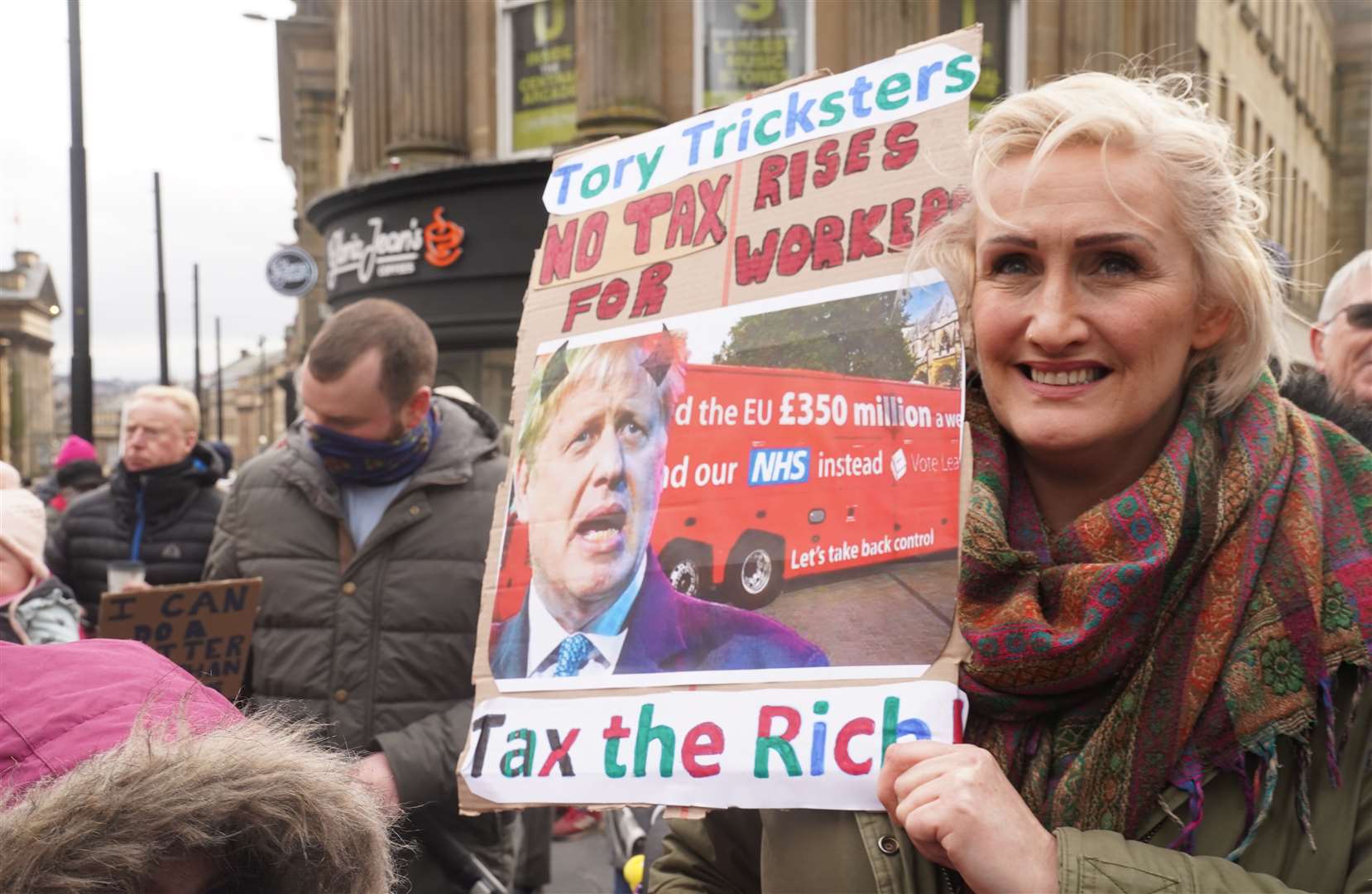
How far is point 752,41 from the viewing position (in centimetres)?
1179

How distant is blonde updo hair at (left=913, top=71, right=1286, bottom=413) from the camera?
144cm

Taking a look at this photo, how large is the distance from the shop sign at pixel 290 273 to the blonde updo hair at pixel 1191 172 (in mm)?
18172

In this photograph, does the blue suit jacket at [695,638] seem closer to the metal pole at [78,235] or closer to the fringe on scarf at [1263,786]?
the fringe on scarf at [1263,786]

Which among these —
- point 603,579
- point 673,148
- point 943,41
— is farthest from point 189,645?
point 943,41

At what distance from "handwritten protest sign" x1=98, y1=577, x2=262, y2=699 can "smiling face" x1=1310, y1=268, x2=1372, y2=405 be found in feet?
8.74

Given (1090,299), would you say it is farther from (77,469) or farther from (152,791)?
(77,469)

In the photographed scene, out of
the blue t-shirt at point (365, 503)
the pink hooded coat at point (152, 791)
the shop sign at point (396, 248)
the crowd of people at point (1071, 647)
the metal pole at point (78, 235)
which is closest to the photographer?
the pink hooded coat at point (152, 791)

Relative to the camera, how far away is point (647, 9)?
1159 centimetres

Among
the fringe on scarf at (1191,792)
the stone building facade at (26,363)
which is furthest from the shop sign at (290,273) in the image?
the stone building facade at (26,363)

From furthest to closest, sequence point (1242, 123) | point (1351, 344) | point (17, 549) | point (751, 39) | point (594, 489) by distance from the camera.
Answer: point (1242, 123)
point (751, 39)
point (1351, 344)
point (17, 549)
point (594, 489)

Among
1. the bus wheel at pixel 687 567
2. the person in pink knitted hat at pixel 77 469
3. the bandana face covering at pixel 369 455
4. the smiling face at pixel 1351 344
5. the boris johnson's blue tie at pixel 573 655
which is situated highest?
the smiling face at pixel 1351 344

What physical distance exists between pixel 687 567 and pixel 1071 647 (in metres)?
0.54

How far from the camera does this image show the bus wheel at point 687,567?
1.65 meters

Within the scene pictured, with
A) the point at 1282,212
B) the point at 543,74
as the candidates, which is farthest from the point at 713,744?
the point at 1282,212
